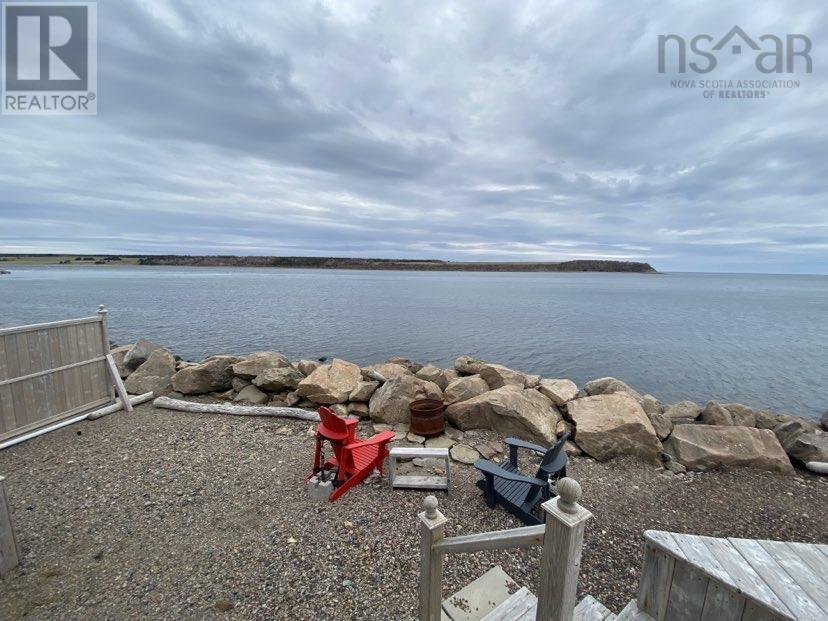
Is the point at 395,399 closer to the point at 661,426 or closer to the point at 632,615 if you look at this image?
the point at 661,426

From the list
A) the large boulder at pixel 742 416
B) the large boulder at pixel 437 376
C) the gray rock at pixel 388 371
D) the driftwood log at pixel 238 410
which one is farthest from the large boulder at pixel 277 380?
the large boulder at pixel 742 416

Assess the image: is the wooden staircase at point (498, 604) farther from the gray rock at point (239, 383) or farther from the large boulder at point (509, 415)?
the gray rock at point (239, 383)

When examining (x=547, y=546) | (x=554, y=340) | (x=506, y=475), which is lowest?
(x=554, y=340)

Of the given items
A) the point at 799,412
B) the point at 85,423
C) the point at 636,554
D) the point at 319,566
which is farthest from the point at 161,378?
the point at 799,412

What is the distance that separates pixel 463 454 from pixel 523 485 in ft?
4.65

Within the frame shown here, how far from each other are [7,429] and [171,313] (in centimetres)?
3215

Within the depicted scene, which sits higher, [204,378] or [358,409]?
[204,378]

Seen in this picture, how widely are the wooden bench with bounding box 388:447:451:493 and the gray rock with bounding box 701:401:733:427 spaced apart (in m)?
7.29

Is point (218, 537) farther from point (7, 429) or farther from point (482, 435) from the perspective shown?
point (7, 429)

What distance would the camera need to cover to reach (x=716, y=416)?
8.72 metres

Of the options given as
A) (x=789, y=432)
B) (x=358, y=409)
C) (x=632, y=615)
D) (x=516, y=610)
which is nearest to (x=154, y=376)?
(x=358, y=409)

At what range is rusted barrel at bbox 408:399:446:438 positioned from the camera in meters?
7.05

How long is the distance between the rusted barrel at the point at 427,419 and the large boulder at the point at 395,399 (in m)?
0.56

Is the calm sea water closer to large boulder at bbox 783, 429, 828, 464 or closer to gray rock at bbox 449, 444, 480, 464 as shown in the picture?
large boulder at bbox 783, 429, 828, 464
